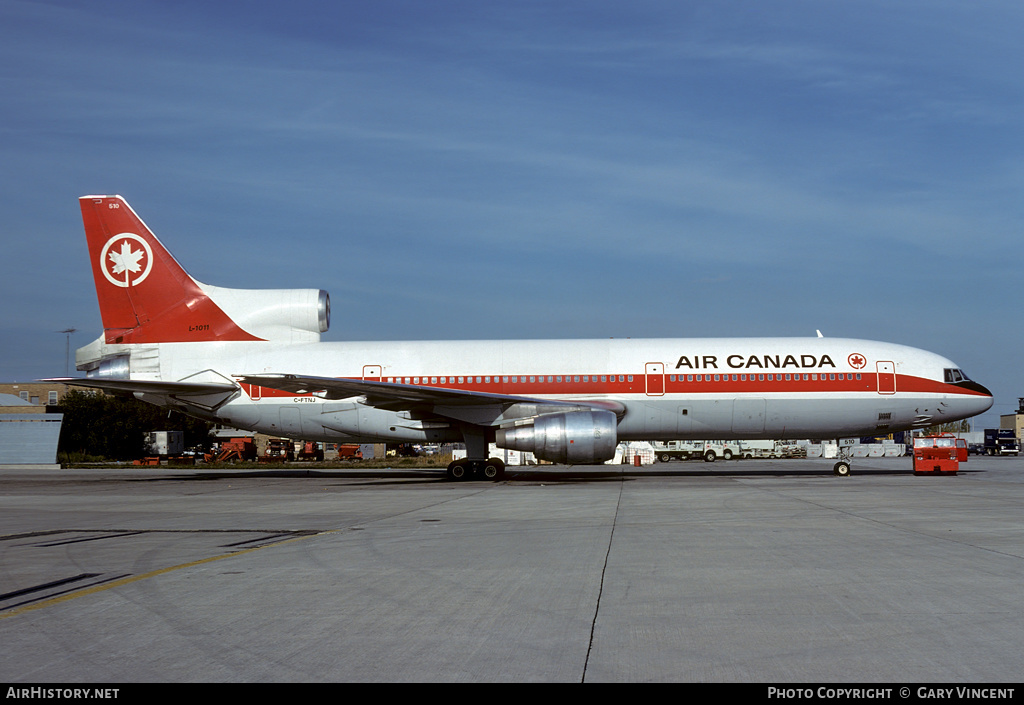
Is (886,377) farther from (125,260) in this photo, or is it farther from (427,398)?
(125,260)

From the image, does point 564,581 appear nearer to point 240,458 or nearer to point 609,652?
point 609,652

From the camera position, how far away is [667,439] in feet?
89.8

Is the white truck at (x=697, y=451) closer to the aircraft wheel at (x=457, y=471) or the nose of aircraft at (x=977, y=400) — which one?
the nose of aircraft at (x=977, y=400)

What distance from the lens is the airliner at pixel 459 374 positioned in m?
26.5

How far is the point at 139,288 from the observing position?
93.2ft

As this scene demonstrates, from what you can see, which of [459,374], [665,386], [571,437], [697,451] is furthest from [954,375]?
[697,451]

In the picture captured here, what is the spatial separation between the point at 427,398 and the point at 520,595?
17.5m

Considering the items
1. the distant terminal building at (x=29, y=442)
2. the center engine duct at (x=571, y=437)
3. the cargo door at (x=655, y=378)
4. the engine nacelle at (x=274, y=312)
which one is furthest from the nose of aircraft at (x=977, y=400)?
the distant terminal building at (x=29, y=442)

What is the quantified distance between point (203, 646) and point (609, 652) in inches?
105

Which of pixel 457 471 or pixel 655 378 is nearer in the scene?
pixel 655 378

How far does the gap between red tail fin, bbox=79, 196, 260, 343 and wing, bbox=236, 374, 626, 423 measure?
5.07 metres

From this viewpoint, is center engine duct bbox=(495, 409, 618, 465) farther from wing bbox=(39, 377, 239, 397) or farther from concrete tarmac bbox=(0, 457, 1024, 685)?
wing bbox=(39, 377, 239, 397)
